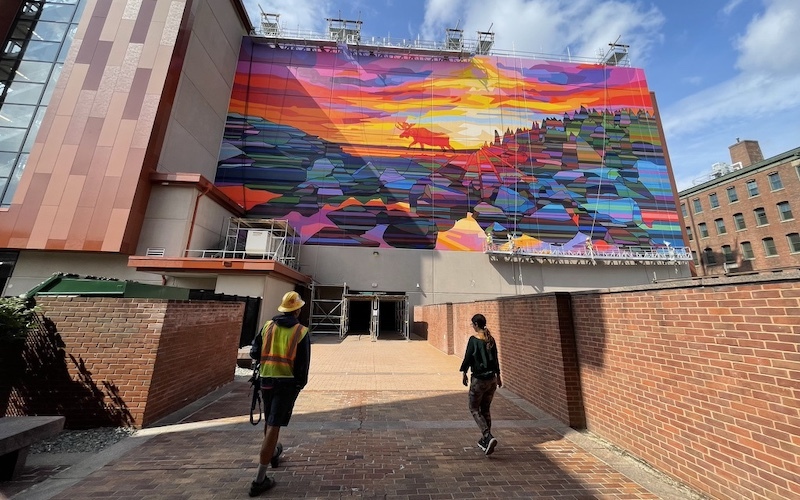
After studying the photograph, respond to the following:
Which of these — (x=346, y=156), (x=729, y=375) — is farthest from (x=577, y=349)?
(x=346, y=156)

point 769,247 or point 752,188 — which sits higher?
point 752,188

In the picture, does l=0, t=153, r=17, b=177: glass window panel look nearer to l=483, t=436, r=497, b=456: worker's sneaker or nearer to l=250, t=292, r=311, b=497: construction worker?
l=250, t=292, r=311, b=497: construction worker

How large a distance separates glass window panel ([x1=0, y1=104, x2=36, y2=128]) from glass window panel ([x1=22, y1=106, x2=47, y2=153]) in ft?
0.90

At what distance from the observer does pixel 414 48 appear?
26.3 meters

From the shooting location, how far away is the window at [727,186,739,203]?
2973cm

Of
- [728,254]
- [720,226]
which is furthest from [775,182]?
[728,254]

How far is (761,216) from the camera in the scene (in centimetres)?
2780

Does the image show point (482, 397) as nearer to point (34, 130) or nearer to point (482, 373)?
point (482, 373)

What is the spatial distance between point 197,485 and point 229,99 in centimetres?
2706

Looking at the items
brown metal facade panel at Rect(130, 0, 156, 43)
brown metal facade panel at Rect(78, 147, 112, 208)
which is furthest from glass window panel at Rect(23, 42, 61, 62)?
brown metal facade panel at Rect(78, 147, 112, 208)

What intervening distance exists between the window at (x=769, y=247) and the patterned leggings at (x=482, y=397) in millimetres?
38664

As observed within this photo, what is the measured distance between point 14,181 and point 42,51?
811cm

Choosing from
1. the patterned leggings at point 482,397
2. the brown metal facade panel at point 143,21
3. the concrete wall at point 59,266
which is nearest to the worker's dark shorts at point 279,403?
the patterned leggings at point 482,397

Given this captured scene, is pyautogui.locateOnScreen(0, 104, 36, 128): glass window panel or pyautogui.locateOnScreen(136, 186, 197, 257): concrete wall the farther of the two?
pyautogui.locateOnScreen(0, 104, 36, 128): glass window panel
